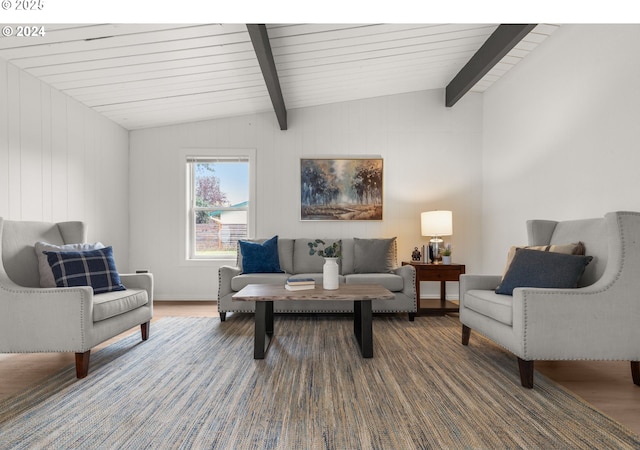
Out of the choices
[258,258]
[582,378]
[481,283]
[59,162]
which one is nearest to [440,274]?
[481,283]

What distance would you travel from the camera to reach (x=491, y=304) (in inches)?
100

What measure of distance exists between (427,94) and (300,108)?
178 centimetres

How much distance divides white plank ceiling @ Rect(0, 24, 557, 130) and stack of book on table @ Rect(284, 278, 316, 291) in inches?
83.7

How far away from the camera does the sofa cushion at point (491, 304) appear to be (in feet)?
7.68

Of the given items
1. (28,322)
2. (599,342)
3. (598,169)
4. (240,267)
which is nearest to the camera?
(599,342)

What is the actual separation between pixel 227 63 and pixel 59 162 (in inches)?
76.8

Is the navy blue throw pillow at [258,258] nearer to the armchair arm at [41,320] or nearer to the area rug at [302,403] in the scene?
the area rug at [302,403]

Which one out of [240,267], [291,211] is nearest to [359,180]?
[291,211]

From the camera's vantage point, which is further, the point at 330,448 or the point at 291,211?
the point at 291,211

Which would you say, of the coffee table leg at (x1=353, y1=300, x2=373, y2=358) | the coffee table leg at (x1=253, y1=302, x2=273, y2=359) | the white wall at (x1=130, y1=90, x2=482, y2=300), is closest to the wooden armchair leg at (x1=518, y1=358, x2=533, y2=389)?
the coffee table leg at (x1=353, y1=300, x2=373, y2=358)

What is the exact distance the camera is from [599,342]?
7.00 feet

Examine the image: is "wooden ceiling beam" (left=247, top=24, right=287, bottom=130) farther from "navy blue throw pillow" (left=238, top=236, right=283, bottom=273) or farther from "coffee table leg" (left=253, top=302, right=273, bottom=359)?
"coffee table leg" (left=253, top=302, right=273, bottom=359)
